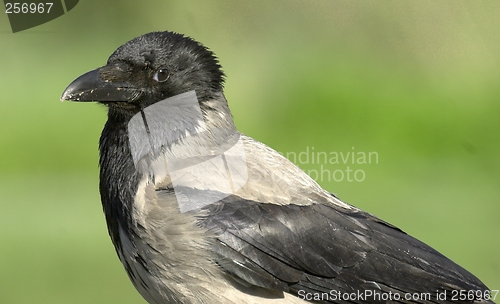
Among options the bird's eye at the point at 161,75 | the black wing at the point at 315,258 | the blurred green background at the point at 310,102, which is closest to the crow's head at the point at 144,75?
the bird's eye at the point at 161,75

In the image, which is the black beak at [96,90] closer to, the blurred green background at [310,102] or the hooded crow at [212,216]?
the hooded crow at [212,216]

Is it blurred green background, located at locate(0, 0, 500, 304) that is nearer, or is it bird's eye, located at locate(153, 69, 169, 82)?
bird's eye, located at locate(153, 69, 169, 82)

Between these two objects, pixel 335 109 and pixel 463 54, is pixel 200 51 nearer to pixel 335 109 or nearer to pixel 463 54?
pixel 335 109

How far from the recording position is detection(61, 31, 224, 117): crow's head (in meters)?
4.27

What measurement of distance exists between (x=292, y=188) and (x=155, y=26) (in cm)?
485

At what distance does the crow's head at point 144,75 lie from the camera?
4.27 m

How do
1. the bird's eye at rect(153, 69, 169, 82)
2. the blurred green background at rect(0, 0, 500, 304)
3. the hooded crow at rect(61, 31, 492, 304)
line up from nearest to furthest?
the hooded crow at rect(61, 31, 492, 304), the bird's eye at rect(153, 69, 169, 82), the blurred green background at rect(0, 0, 500, 304)

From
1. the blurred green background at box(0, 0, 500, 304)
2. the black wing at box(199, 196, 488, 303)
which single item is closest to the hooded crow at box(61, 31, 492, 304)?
the black wing at box(199, 196, 488, 303)

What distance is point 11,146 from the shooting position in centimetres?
873

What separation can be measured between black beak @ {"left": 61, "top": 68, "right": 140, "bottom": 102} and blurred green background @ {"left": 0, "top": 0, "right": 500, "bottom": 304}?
11.5 ft

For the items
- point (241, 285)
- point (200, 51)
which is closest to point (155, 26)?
point (200, 51)

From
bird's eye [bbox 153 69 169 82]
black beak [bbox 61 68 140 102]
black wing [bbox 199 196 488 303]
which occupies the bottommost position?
black wing [bbox 199 196 488 303]

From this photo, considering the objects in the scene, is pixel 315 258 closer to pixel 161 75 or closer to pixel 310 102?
pixel 161 75

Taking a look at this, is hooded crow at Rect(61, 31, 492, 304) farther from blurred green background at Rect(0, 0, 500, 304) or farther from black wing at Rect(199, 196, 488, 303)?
blurred green background at Rect(0, 0, 500, 304)
